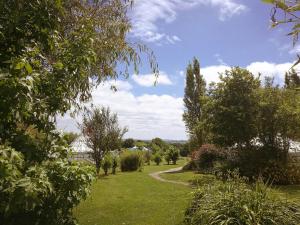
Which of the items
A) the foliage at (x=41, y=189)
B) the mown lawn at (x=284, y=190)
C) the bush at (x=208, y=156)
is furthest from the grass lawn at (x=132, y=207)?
the bush at (x=208, y=156)

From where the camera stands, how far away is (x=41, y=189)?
3.17m

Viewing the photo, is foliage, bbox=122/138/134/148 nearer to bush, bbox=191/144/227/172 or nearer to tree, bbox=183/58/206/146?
tree, bbox=183/58/206/146

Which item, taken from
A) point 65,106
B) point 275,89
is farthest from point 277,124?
point 65,106

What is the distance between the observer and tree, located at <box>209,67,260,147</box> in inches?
768

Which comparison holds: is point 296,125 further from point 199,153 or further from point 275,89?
point 199,153

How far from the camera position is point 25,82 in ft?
11.2

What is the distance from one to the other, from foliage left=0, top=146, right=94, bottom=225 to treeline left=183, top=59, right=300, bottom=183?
16.1m

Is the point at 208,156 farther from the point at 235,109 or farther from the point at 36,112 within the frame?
the point at 36,112

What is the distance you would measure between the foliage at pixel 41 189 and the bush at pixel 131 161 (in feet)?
79.4

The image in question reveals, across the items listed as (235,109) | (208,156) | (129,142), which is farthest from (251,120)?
(129,142)

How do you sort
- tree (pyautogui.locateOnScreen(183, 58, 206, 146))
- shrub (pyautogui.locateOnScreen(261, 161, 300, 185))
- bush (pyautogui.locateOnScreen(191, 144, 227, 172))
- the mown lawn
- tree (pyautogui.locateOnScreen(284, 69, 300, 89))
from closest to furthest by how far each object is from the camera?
tree (pyautogui.locateOnScreen(284, 69, 300, 89)) < the mown lawn < shrub (pyautogui.locateOnScreen(261, 161, 300, 185)) < bush (pyautogui.locateOnScreen(191, 144, 227, 172)) < tree (pyautogui.locateOnScreen(183, 58, 206, 146))

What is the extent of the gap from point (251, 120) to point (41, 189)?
17.6 meters

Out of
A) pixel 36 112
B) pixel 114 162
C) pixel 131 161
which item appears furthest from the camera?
pixel 131 161

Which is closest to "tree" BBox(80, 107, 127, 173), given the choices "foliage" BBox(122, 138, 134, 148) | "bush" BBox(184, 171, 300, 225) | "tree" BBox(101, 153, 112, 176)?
"tree" BBox(101, 153, 112, 176)
